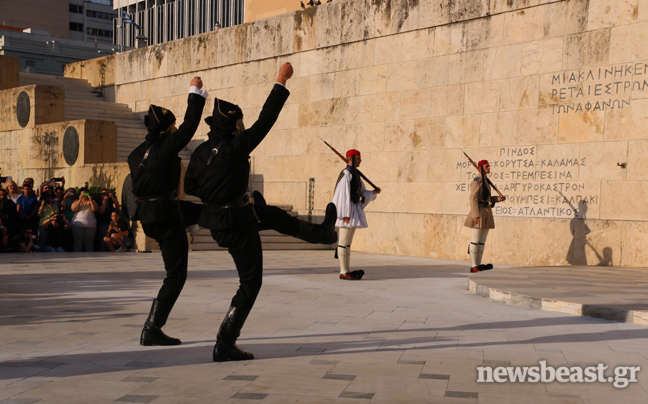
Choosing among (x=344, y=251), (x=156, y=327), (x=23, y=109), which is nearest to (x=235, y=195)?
(x=156, y=327)

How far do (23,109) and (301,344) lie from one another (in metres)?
18.8

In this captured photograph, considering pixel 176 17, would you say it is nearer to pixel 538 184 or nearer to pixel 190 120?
pixel 538 184

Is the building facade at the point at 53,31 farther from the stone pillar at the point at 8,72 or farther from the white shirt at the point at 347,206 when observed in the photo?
the white shirt at the point at 347,206

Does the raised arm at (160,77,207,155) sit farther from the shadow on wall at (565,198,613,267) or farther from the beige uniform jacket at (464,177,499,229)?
the shadow on wall at (565,198,613,267)

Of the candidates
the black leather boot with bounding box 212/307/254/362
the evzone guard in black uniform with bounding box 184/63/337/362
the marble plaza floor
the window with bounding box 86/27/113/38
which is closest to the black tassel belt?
the evzone guard in black uniform with bounding box 184/63/337/362

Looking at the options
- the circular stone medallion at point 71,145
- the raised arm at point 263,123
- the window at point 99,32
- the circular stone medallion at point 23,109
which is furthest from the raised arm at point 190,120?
the window at point 99,32

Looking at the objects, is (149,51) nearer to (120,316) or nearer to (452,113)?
(452,113)

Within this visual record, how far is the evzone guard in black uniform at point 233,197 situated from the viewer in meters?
6.27

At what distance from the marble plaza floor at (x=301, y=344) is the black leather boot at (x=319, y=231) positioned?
3.14ft

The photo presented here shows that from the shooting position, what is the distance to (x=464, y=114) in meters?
16.8

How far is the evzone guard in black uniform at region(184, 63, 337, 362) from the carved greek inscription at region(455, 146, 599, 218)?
381 inches

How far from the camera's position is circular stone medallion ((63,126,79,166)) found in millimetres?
20875

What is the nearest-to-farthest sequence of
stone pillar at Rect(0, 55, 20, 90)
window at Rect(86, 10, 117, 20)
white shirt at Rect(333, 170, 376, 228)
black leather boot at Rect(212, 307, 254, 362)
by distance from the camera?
1. black leather boot at Rect(212, 307, 254, 362)
2. white shirt at Rect(333, 170, 376, 228)
3. stone pillar at Rect(0, 55, 20, 90)
4. window at Rect(86, 10, 117, 20)

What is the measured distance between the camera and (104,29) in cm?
12194
